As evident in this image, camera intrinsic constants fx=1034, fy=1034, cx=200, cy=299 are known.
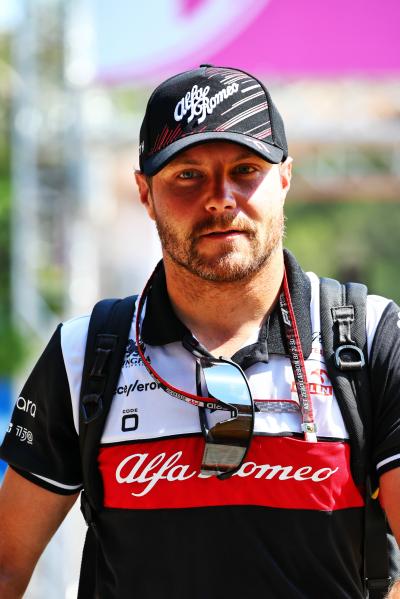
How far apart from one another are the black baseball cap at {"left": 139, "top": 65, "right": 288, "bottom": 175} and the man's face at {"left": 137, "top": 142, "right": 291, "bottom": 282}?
0.11 ft

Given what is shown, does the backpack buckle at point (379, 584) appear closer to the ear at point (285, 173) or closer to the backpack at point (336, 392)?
the backpack at point (336, 392)

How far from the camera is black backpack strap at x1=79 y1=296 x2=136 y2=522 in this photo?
8.12ft

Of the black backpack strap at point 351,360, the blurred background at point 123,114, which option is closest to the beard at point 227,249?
the black backpack strap at point 351,360

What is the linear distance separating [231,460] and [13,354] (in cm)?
1225

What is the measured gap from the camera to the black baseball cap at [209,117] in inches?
95.3

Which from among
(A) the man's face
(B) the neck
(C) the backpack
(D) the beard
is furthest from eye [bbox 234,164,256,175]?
(C) the backpack

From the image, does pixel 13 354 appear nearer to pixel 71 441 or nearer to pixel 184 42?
pixel 184 42

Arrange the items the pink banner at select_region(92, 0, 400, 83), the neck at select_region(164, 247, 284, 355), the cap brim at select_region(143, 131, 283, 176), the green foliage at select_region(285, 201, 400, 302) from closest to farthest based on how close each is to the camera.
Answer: the cap brim at select_region(143, 131, 283, 176)
the neck at select_region(164, 247, 284, 355)
the pink banner at select_region(92, 0, 400, 83)
the green foliage at select_region(285, 201, 400, 302)

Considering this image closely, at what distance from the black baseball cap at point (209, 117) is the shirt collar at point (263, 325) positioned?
321 mm

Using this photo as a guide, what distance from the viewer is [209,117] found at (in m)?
2.43

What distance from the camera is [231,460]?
233cm

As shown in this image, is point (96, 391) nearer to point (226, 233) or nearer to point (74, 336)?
point (74, 336)

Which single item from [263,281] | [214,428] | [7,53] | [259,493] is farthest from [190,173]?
[7,53]

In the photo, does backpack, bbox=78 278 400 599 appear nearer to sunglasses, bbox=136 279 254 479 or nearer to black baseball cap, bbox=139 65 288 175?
sunglasses, bbox=136 279 254 479
